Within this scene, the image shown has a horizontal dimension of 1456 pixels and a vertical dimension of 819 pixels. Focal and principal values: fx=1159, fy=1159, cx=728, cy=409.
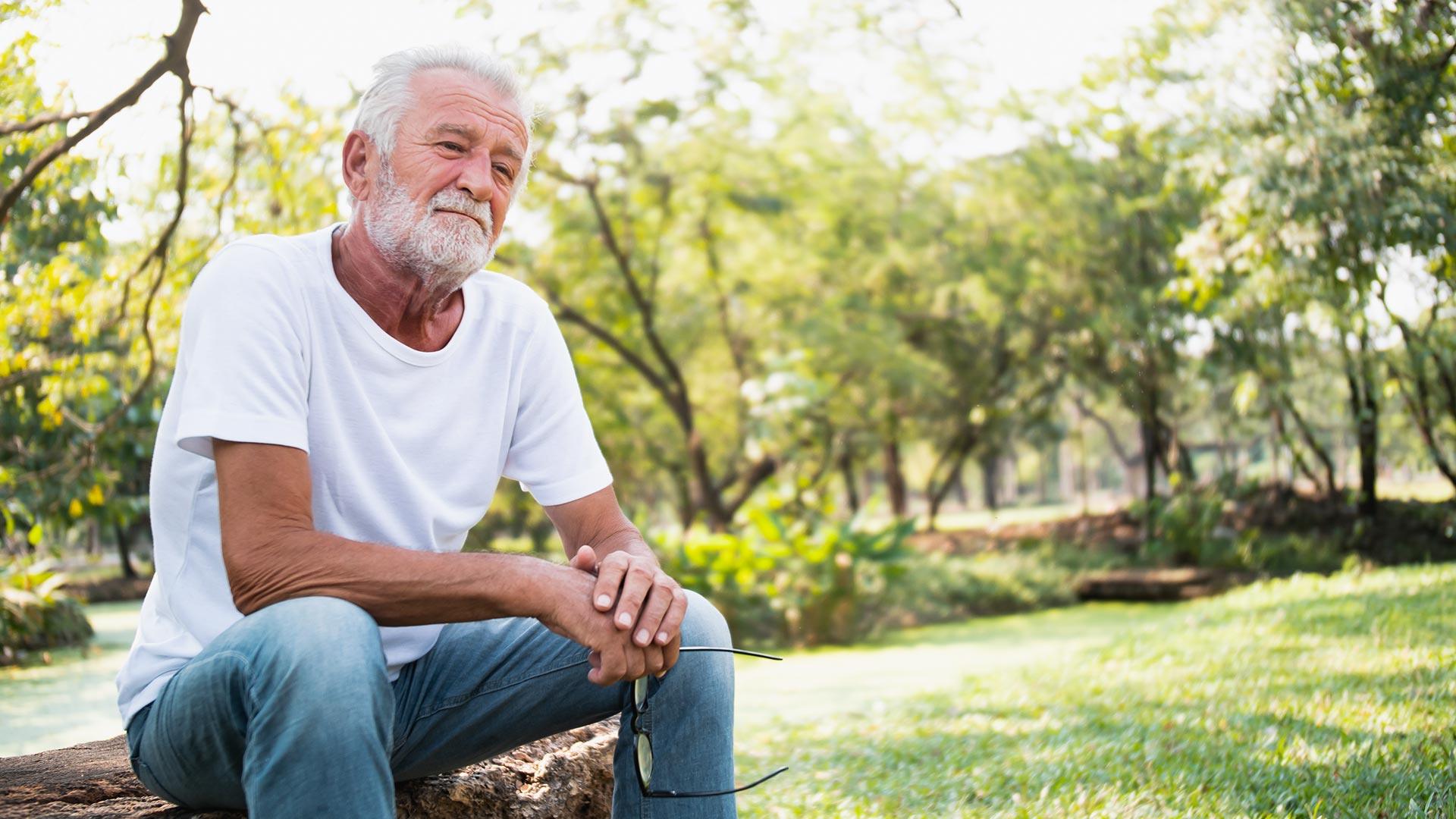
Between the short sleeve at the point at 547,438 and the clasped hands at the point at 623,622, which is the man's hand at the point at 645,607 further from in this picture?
the short sleeve at the point at 547,438

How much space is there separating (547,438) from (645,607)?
0.48 m

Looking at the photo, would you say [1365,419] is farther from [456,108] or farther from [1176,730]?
[456,108]

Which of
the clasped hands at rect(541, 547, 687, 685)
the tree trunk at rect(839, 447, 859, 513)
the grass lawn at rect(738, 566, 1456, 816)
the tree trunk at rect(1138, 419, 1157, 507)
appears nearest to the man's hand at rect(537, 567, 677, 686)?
the clasped hands at rect(541, 547, 687, 685)

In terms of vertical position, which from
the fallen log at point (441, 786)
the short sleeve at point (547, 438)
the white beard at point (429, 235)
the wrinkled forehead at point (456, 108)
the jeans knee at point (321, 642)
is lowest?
the fallen log at point (441, 786)

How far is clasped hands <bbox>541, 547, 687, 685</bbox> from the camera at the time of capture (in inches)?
64.6

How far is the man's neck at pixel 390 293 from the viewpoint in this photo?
1873 mm

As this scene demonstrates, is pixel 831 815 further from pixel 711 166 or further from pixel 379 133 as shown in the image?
pixel 711 166

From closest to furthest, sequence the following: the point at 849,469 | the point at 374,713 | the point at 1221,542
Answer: the point at 374,713 < the point at 1221,542 < the point at 849,469

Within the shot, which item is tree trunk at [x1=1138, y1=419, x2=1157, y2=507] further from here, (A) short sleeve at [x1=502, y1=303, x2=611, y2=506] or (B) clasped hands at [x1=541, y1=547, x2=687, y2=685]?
(B) clasped hands at [x1=541, y1=547, x2=687, y2=685]

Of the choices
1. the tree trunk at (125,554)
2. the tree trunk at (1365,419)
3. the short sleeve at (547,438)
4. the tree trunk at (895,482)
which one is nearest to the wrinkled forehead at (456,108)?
the short sleeve at (547,438)

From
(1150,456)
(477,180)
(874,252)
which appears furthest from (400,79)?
(1150,456)

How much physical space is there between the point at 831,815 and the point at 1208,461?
17630 mm

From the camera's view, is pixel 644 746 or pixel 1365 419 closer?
pixel 644 746

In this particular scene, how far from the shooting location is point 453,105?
1.98m
